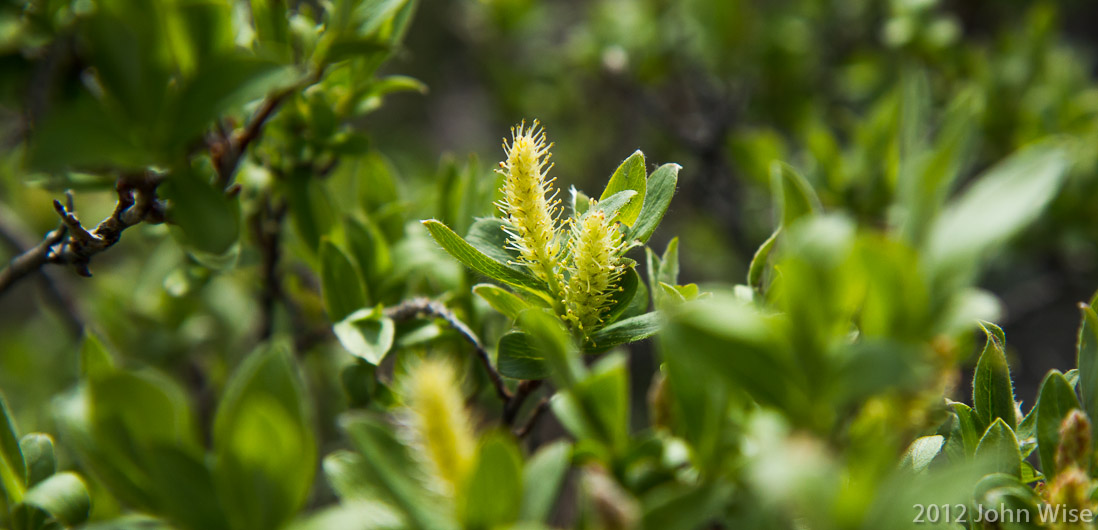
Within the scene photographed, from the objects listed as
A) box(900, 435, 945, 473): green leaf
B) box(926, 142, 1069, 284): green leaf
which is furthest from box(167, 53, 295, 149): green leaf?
box(900, 435, 945, 473): green leaf

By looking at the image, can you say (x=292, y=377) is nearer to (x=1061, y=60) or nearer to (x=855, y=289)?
(x=855, y=289)

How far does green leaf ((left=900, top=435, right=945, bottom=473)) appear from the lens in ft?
1.54

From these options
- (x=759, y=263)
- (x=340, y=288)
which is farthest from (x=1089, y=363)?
(x=340, y=288)

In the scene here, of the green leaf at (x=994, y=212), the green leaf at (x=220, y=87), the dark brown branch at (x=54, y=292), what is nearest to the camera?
the green leaf at (x=994, y=212)

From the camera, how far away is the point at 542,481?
356 mm

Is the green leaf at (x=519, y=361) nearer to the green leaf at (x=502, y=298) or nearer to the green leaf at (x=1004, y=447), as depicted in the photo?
the green leaf at (x=502, y=298)

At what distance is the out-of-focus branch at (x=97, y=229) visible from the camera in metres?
0.46

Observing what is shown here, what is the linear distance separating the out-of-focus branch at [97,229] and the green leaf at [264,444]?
0.18 m

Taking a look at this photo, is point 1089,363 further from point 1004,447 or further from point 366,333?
point 366,333

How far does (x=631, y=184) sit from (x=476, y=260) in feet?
0.37

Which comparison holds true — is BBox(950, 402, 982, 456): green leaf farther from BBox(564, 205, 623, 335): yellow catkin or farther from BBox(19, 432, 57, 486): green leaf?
BBox(19, 432, 57, 486): green leaf

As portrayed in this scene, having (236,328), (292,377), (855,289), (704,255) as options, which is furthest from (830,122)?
(292,377)

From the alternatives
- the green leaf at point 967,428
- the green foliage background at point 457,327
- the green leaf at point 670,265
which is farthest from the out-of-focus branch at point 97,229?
the green leaf at point 967,428

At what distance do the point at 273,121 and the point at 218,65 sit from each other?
0.23 m
